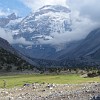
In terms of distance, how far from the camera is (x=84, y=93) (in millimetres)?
46625

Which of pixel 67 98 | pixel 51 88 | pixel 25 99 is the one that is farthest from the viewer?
pixel 51 88

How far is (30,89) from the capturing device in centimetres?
6200

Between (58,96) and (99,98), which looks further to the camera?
(58,96)

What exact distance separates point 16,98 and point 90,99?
1283 cm

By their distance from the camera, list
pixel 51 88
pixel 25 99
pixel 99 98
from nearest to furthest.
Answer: pixel 99 98
pixel 25 99
pixel 51 88

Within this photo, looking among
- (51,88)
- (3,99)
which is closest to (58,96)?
(3,99)

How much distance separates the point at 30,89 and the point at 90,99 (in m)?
22.8

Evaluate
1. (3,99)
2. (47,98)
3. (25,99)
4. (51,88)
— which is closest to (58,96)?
(47,98)

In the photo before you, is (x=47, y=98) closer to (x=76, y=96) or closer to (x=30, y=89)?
(x=76, y=96)

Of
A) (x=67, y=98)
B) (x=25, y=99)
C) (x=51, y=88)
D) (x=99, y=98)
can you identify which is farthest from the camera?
(x=51, y=88)

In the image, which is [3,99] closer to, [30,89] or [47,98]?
[47,98]

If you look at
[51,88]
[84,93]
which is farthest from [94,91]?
[51,88]

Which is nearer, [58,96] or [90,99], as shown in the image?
[90,99]

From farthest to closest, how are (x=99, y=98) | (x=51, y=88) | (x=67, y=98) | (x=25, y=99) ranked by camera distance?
(x=51, y=88) < (x=25, y=99) < (x=67, y=98) < (x=99, y=98)
